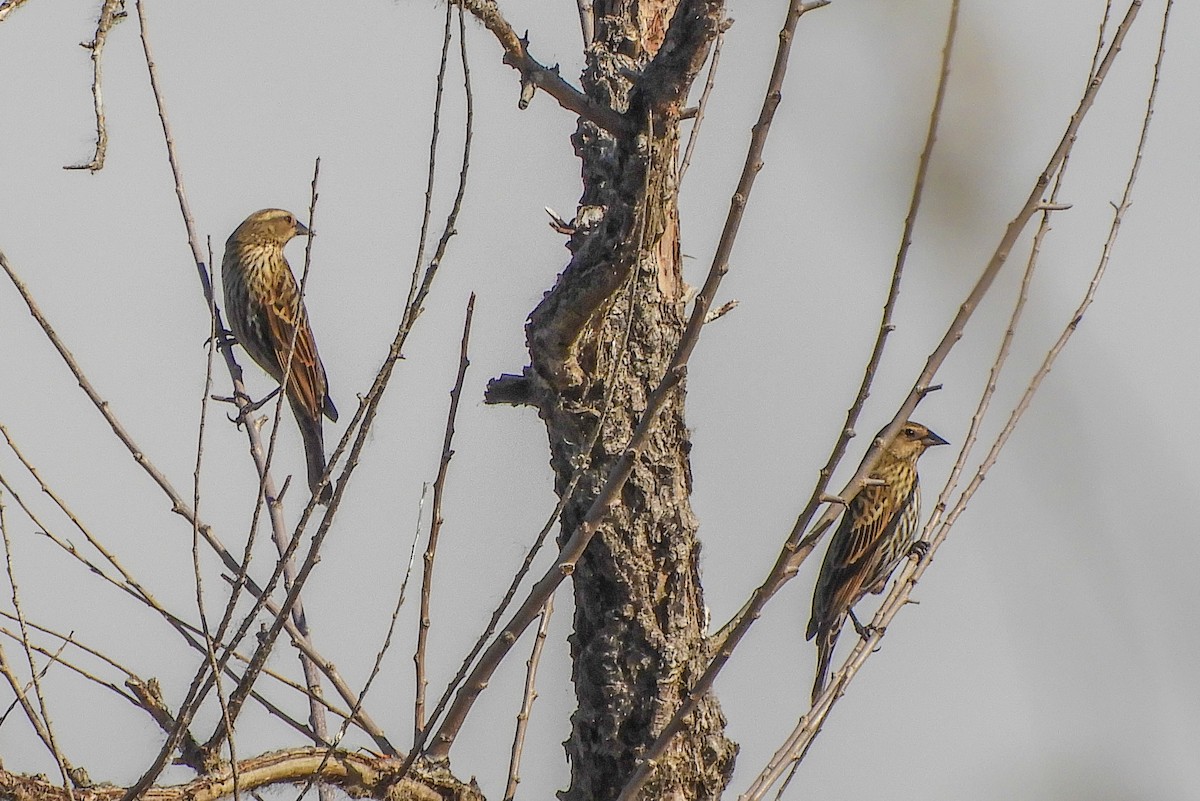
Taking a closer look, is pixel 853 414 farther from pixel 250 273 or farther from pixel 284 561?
pixel 250 273

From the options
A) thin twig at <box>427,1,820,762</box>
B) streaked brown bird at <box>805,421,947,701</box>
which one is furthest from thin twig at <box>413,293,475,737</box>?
streaked brown bird at <box>805,421,947,701</box>

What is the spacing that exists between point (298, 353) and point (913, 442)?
2942 millimetres

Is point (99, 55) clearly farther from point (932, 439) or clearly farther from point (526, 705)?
point (932, 439)

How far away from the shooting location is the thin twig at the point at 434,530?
9.09 feet

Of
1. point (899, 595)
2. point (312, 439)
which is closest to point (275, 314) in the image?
point (312, 439)

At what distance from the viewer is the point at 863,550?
5.57 m

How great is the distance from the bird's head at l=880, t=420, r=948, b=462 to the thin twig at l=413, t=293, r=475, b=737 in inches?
145

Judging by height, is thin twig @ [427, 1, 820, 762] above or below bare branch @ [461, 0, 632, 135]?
below

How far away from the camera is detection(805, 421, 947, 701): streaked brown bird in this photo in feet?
17.3

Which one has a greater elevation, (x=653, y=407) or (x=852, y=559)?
(x=852, y=559)

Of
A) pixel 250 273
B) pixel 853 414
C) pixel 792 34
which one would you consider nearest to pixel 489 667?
pixel 853 414

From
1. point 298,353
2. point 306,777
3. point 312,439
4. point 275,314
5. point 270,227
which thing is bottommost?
point 306,777

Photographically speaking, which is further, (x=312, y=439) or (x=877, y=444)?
(x=312, y=439)

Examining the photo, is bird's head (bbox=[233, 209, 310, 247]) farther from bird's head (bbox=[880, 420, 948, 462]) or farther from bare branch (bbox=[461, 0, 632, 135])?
bare branch (bbox=[461, 0, 632, 135])
